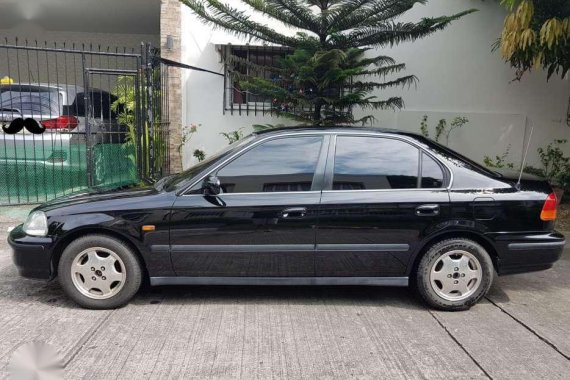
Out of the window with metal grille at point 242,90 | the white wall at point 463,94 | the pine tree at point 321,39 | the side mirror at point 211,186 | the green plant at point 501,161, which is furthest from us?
the green plant at point 501,161

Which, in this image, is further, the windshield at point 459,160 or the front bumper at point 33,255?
the windshield at point 459,160

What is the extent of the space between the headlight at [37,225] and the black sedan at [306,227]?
0.05 feet

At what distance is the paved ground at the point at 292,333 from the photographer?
330 cm

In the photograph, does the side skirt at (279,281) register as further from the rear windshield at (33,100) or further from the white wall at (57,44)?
the white wall at (57,44)

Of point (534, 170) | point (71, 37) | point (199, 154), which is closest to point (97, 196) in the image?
point (199, 154)

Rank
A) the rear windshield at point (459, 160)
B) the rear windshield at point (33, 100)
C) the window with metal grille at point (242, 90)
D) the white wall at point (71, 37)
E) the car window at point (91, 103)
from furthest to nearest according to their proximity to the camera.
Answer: the white wall at point (71, 37), the window with metal grille at point (242, 90), the car window at point (91, 103), the rear windshield at point (33, 100), the rear windshield at point (459, 160)

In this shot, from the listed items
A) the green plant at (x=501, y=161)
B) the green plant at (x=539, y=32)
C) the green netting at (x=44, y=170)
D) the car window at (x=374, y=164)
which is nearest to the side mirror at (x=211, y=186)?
the car window at (x=374, y=164)

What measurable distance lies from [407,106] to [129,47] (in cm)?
758

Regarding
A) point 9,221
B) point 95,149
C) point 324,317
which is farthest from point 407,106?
point 9,221

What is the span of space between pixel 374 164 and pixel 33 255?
293 centimetres

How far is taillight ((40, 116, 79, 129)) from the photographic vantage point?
305 inches

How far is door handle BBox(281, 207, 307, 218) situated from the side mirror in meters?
0.57

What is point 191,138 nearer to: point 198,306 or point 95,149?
point 95,149

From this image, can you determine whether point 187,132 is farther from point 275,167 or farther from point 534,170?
point 534,170
